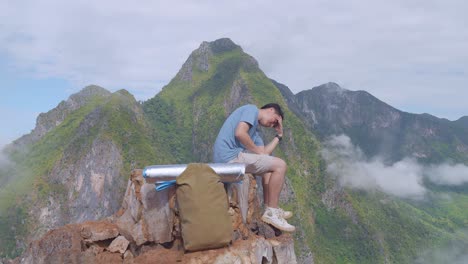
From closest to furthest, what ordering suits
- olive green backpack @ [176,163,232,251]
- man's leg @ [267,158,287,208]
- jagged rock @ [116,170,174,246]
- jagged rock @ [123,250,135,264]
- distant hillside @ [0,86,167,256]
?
olive green backpack @ [176,163,232,251], jagged rock @ [123,250,135,264], jagged rock @ [116,170,174,246], man's leg @ [267,158,287,208], distant hillside @ [0,86,167,256]

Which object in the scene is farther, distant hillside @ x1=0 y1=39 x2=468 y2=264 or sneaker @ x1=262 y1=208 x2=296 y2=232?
distant hillside @ x1=0 y1=39 x2=468 y2=264

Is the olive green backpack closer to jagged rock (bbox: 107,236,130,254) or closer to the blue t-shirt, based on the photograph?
the blue t-shirt

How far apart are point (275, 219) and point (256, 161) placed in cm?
119

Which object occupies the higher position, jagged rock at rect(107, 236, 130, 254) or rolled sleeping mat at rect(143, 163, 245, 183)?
rolled sleeping mat at rect(143, 163, 245, 183)

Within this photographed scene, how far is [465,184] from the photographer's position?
169 metres

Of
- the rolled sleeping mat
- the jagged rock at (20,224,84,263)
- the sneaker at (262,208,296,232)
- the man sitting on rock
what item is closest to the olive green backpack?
the rolled sleeping mat

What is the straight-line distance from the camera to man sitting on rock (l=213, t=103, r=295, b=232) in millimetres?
7117

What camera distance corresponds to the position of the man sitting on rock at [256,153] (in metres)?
7.12

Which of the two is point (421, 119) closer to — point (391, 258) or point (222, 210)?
point (391, 258)

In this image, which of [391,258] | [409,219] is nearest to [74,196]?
[391,258]

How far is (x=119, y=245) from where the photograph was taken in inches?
261

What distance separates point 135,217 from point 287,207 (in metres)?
68.7

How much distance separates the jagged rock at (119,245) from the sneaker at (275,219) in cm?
253

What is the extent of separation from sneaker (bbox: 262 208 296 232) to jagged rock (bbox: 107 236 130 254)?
2530 millimetres
